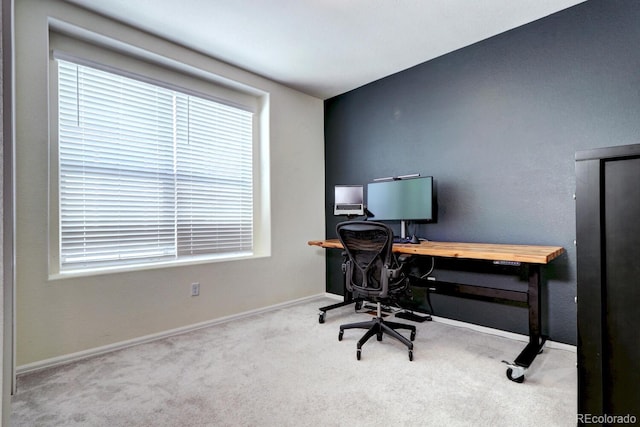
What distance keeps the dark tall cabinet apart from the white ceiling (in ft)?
6.58

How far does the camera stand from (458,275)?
9.61 feet

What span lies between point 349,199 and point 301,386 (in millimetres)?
2078

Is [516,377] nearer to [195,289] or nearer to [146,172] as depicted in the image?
[195,289]

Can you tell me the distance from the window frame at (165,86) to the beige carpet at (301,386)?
80cm

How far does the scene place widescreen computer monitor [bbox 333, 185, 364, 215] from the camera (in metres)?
3.48

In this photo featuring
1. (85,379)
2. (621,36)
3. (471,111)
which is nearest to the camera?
(85,379)

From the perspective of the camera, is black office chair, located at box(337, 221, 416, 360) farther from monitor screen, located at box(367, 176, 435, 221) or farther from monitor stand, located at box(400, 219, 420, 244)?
monitor screen, located at box(367, 176, 435, 221)

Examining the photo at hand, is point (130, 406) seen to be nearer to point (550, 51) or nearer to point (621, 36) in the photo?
point (550, 51)

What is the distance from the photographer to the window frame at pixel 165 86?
2295 millimetres

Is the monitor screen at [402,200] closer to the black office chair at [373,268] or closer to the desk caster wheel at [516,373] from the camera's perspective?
the black office chair at [373,268]

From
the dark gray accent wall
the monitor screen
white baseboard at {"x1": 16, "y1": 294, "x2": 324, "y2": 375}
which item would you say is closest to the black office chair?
the monitor screen

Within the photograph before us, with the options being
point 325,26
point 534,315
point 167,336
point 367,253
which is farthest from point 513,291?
point 167,336

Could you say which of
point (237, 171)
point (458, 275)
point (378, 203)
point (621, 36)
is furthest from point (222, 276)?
point (621, 36)

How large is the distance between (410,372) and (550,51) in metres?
2.70
